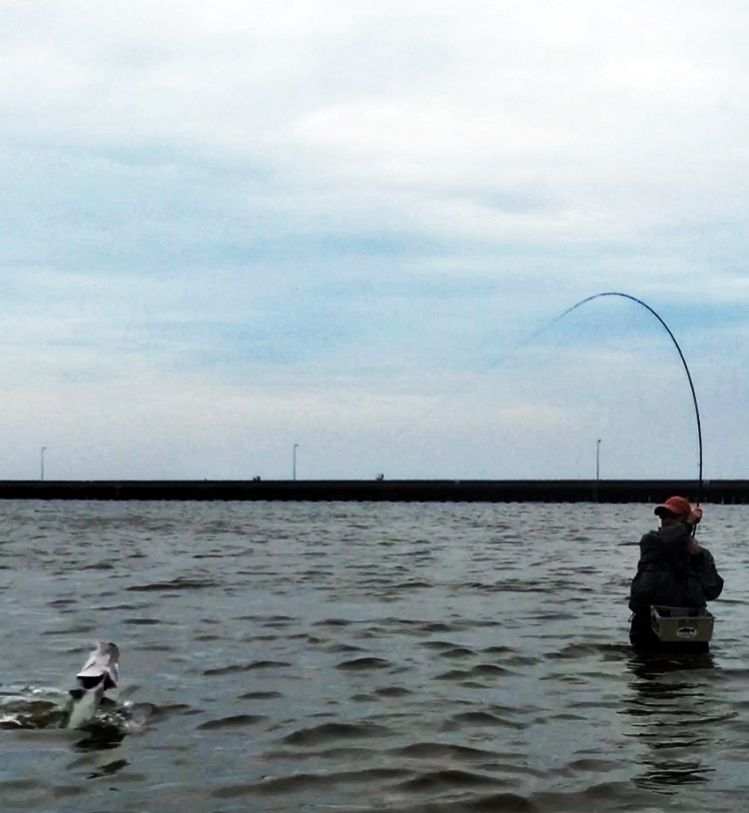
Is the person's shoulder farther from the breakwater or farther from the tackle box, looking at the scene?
the breakwater

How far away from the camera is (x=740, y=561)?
2894 centimetres

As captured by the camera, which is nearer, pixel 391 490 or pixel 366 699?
pixel 366 699

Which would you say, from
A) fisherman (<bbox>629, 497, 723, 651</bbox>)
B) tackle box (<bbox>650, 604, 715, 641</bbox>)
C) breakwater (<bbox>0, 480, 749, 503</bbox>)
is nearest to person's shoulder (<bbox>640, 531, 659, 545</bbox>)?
fisherman (<bbox>629, 497, 723, 651</bbox>)

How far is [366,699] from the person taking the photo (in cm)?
1104

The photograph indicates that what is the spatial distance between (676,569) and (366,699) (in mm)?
4109

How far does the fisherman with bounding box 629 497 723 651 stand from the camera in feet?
43.1

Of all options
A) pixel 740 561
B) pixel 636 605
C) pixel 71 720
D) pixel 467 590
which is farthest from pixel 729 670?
pixel 740 561

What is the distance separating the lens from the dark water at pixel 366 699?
809 cm

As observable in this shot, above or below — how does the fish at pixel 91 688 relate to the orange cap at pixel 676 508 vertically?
below

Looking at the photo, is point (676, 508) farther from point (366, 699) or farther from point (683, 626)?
point (366, 699)

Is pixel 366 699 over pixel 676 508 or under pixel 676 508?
under

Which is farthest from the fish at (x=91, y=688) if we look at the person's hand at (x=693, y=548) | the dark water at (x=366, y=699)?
the person's hand at (x=693, y=548)

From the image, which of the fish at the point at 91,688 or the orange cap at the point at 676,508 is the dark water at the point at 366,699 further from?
the orange cap at the point at 676,508

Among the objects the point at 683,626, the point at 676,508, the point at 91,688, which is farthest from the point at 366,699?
the point at 676,508
